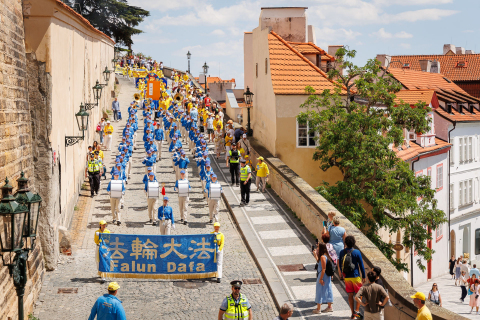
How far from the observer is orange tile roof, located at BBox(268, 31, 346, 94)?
26938 millimetres

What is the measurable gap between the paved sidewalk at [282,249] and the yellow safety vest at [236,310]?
2571mm

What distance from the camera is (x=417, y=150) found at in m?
35.8

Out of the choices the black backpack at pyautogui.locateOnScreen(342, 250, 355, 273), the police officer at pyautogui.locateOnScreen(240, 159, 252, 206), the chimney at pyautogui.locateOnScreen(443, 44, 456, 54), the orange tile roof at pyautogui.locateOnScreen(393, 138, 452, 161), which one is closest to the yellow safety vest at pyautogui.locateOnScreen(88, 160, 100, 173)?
the police officer at pyautogui.locateOnScreen(240, 159, 252, 206)

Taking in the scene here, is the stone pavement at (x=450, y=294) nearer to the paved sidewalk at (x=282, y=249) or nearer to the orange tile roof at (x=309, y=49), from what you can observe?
the paved sidewalk at (x=282, y=249)

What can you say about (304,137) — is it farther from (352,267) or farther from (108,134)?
(352,267)

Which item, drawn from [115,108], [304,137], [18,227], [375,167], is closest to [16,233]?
[18,227]

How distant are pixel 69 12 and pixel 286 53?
41.9 feet

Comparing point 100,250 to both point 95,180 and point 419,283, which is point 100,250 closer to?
point 95,180

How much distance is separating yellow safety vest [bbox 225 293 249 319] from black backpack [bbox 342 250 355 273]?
2348 millimetres

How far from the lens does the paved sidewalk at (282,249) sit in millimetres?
12680

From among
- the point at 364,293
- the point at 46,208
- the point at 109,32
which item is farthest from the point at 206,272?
the point at 109,32

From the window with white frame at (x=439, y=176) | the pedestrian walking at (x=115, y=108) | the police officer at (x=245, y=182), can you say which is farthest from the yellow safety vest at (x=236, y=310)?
the window with white frame at (x=439, y=176)

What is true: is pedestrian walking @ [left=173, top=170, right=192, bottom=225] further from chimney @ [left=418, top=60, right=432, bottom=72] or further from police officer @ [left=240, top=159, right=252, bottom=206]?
chimney @ [left=418, top=60, right=432, bottom=72]

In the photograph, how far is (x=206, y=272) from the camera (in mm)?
14031
